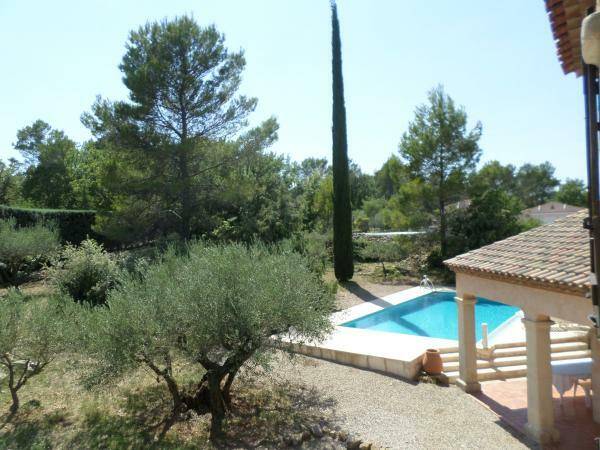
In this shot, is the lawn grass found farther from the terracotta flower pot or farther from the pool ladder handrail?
the pool ladder handrail

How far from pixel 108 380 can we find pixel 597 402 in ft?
29.1

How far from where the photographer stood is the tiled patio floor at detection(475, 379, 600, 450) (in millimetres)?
7520

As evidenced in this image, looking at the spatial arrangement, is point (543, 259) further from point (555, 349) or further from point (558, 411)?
point (555, 349)

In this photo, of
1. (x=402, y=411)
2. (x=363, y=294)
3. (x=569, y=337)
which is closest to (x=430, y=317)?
(x=363, y=294)

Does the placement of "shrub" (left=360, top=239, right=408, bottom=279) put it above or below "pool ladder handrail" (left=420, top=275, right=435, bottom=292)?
above

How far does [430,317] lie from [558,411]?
8641 mm

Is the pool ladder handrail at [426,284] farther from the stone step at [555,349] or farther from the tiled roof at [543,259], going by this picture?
the tiled roof at [543,259]

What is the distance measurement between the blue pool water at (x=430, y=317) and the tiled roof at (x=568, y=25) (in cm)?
1124

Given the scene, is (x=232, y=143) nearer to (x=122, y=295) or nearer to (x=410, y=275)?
(x=410, y=275)

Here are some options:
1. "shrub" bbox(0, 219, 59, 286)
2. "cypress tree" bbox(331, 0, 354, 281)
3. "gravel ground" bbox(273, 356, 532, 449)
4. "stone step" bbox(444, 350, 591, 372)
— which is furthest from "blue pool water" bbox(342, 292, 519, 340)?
"shrub" bbox(0, 219, 59, 286)

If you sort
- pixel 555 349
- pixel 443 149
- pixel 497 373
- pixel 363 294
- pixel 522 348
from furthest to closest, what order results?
pixel 443 149 → pixel 363 294 → pixel 555 349 → pixel 522 348 → pixel 497 373

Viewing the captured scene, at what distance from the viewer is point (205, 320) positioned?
7449mm

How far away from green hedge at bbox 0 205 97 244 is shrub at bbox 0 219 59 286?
172 centimetres

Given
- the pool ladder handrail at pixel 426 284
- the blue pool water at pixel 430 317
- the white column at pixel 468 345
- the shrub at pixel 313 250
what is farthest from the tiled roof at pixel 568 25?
the pool ladder handrail at pixel 426 284
